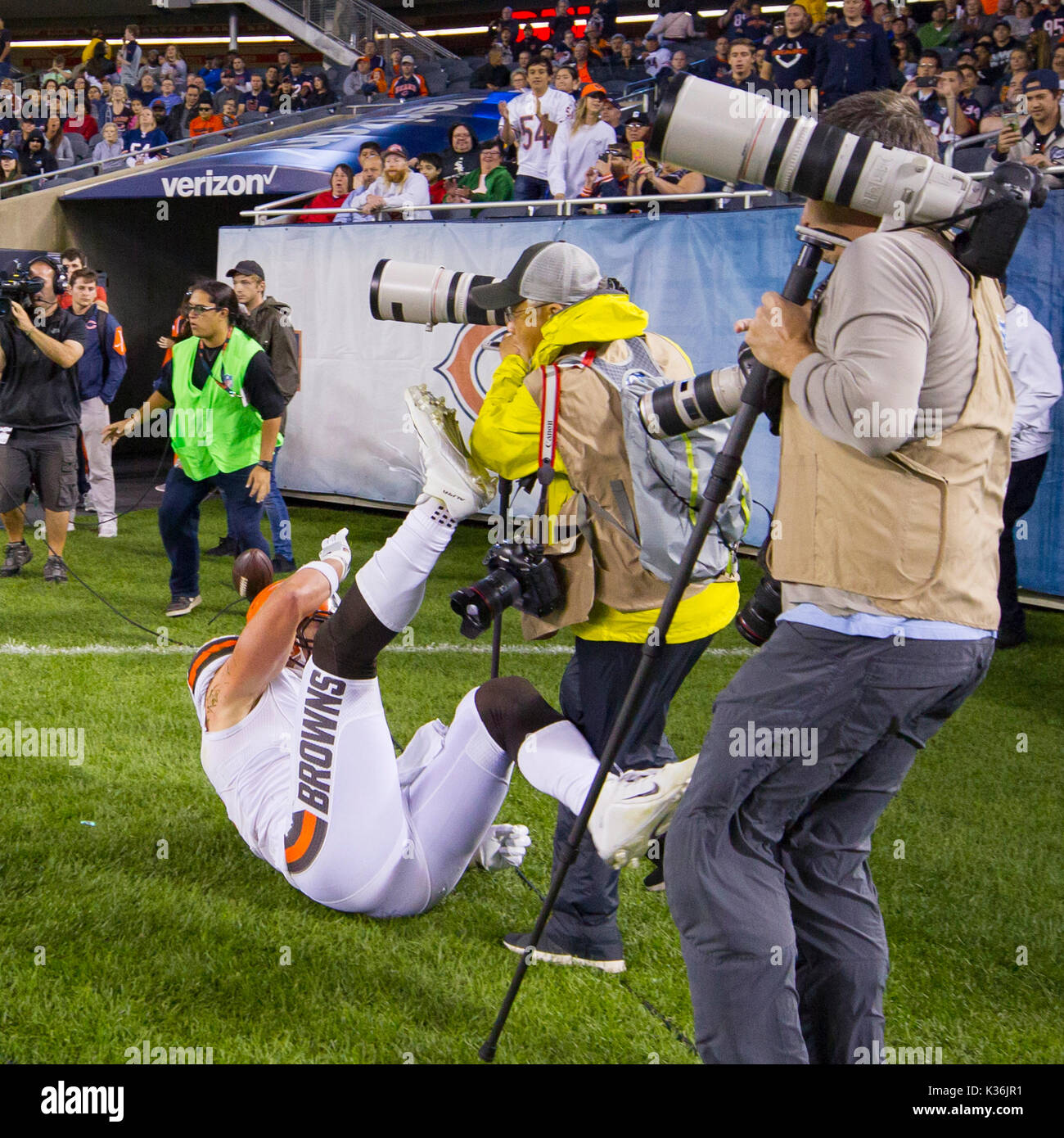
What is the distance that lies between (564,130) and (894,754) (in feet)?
35.2

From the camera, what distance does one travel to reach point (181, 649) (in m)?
6.63

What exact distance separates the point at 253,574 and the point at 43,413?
4499mm

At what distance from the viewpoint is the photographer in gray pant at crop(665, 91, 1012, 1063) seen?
201cm

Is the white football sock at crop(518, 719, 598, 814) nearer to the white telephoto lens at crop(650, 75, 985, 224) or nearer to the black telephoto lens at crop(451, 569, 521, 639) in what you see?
the black telephoto lens at crop(451, 569, 521, 639)

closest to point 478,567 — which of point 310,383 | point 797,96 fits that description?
point 310,383

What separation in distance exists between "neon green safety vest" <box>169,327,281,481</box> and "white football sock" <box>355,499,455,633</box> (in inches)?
179

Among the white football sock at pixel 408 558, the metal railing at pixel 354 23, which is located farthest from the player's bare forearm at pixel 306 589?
the metal railing at pixel 354 23

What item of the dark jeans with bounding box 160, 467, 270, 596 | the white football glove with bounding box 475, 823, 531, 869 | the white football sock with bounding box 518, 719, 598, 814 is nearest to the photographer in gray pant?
the white football sock with bounding box 518, 719, 598, 814

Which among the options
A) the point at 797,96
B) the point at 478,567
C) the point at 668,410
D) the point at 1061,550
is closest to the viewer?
the point at 668,410

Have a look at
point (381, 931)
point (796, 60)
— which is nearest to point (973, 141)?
point (796, 60)

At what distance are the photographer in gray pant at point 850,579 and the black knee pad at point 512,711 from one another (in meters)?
0.79

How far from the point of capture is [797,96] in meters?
9.52

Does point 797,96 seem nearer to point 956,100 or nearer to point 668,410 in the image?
point 956,100

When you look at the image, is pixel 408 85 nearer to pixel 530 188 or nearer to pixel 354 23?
pixel 354 23
